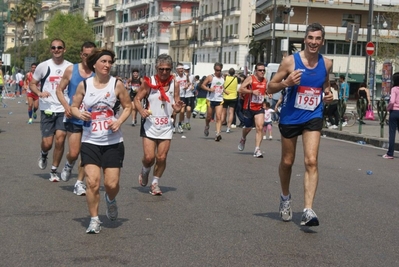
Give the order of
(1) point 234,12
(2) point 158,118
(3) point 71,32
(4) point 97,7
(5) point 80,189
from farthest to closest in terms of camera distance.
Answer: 1. (4) point 97,7
2. (3) point 71,32
3. (1) point 234,12
4. (2) point 158,118
5. (5) point 80,189

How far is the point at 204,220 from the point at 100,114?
158 cm

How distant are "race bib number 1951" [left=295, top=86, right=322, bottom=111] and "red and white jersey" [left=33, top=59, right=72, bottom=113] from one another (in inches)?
182

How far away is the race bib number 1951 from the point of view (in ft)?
30.5

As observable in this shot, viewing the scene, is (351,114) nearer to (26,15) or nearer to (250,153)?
(250,153)

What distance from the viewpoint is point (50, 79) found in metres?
13.0

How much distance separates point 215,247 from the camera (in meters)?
8.01

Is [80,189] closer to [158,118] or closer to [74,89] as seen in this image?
[74,89]

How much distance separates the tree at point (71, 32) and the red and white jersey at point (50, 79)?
117 m

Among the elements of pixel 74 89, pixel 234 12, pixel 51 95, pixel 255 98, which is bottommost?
pixel 255 98

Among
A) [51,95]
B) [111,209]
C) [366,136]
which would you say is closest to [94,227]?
[111,209]

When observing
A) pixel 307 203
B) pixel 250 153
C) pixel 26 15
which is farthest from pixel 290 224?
pixel 26 15

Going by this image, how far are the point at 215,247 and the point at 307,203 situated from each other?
1362mm

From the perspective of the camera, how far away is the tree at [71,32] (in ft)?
427

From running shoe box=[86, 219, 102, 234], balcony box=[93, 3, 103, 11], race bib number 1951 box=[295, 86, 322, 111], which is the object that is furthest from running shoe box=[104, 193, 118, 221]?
balcony box=[93, 3, 103, 11]
